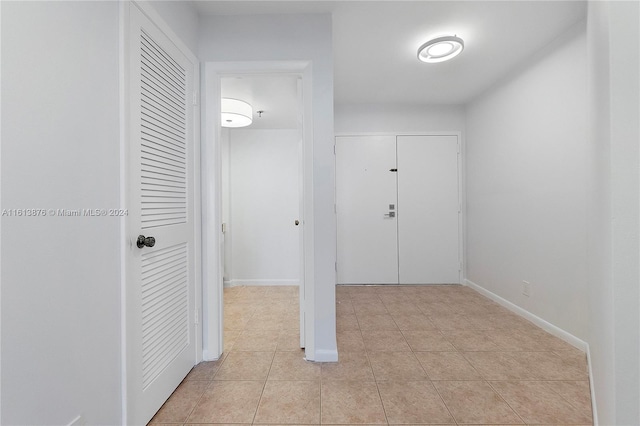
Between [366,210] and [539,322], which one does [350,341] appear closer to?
[539,322]

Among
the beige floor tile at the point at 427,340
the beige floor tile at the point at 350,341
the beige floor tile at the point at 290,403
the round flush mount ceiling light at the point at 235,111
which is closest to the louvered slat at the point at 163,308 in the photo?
the beige floor tile at the point at 290,403

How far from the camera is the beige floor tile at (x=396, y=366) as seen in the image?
1715 millimetres

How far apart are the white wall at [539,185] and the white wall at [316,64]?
188cm

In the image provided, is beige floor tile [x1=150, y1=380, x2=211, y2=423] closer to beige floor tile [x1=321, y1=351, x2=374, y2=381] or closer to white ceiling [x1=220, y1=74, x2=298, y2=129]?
beige floor tile [x1=321, y1=351, x2=374, y2=381]

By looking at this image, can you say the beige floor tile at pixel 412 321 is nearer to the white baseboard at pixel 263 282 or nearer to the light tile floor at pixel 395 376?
the light tile floor at pixel 395 376

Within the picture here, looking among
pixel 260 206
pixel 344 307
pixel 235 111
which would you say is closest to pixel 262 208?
pixel 260 206

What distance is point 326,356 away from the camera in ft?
6.21

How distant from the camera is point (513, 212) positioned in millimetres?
2777

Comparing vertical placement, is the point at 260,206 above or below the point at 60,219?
above

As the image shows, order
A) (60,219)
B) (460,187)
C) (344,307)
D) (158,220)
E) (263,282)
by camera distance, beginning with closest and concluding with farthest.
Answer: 1. (60,219)
2. (158,220)
3. (344,307)
4. (460,187)
5. (263,282)

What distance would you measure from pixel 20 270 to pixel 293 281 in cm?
326

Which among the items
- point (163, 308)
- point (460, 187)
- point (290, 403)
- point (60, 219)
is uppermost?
point (460, 187)

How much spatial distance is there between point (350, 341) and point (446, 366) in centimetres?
69

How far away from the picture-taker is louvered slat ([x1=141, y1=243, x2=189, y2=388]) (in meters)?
1.34
